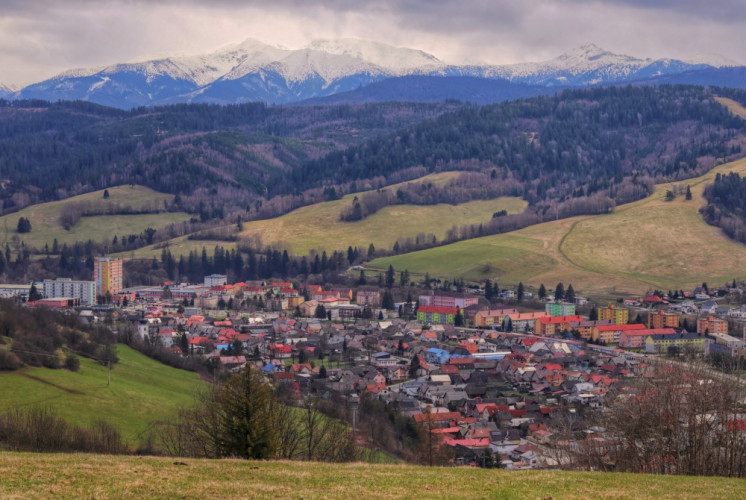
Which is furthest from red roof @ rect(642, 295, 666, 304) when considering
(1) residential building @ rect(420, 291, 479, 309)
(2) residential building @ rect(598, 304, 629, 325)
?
(1) residential building @ rect(420, 291, 479, 309)

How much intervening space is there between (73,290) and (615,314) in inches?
2965

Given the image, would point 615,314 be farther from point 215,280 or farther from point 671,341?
point 215,280

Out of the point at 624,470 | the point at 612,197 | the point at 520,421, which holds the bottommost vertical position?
the point at 520,421

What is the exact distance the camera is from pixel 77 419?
158 ft

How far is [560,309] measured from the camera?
4496 inches

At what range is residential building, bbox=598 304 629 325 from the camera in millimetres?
106688

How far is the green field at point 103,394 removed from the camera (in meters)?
49.4

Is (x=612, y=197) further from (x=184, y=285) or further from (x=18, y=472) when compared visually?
(x=18, y=472)

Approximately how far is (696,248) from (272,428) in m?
126

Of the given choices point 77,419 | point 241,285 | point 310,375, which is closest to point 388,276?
point 241,285

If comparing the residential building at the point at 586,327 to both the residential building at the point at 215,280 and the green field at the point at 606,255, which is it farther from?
the residential building at the point at 215,280

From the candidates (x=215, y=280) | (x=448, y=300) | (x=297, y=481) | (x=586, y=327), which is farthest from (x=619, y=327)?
(x=297, y=481)

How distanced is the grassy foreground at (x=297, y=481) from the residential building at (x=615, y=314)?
82250 millimetres

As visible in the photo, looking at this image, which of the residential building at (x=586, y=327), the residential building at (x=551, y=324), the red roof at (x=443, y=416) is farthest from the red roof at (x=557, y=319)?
the red roof at (x=443, y=416)
